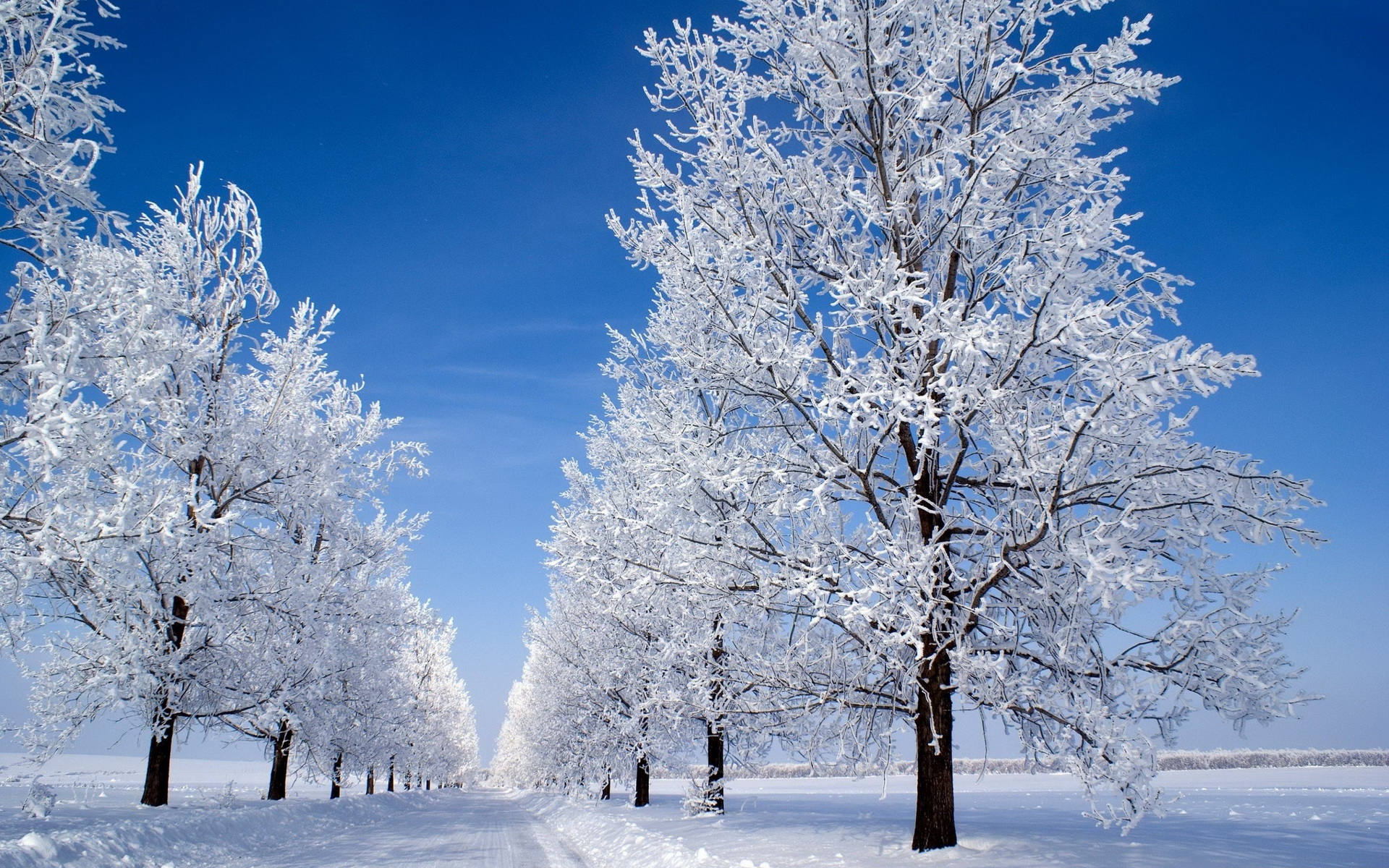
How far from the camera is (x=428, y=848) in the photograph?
428 inches

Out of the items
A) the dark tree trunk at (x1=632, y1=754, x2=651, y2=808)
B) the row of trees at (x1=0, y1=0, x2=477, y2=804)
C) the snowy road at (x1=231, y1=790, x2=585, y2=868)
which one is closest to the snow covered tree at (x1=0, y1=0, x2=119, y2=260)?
the row of trees at (x1=0, y1=0, x2=477, y2=804)

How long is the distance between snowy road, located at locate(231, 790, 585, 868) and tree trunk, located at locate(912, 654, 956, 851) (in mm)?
4918

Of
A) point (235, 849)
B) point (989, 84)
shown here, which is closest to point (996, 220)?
point (989, 84)

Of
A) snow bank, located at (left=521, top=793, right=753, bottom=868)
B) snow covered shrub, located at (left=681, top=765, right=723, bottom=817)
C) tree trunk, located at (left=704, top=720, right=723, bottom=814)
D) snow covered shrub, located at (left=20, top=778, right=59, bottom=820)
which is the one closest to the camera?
snow bank, located at (left=521, top=793, right=753, bottom=868)

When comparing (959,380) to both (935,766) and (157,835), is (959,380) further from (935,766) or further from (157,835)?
(157,835)

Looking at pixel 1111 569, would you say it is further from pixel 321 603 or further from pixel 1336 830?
pixel 321 603

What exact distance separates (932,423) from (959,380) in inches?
26.8

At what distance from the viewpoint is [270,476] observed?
11531 mm

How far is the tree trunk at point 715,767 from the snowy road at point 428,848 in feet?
8.46

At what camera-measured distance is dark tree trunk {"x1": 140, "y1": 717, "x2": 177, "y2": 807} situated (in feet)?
34.0

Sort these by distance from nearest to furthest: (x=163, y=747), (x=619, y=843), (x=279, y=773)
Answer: (x=619, y=843) < (x=163, y=747) < (x=279, y=773)


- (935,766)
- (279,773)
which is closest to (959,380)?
(935,766)

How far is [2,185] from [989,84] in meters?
8.79

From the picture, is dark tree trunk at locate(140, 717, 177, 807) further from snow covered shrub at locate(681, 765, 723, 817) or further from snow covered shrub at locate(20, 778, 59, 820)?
snow covered shrub at locate(681, 765, 723, 817)
